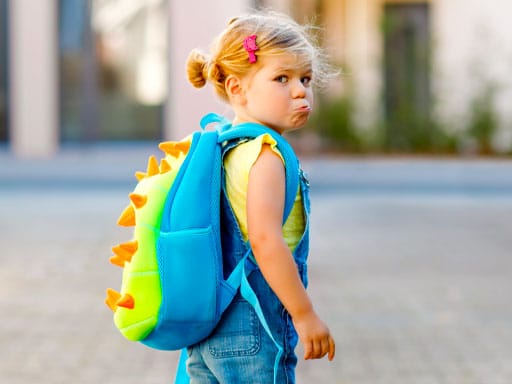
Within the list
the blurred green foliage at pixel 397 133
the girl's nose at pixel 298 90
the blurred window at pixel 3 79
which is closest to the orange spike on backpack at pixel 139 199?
the girl's nose at pixel 298 90

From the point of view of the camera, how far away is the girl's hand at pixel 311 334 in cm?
253

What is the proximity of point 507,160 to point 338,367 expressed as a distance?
15.3m

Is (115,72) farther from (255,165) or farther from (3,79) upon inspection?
(255,165)

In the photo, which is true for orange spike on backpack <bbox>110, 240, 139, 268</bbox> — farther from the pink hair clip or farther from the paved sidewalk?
the paved sidewalk

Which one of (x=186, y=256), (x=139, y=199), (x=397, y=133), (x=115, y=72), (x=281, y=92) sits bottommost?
(x=397, y=133)

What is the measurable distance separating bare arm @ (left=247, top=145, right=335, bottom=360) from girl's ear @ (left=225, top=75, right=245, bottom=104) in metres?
0.21

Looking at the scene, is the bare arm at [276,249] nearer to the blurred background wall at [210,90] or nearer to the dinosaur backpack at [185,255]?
the dinosaur backpack at [185,255]

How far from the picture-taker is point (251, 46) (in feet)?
8.60

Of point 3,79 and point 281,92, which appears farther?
point 3,79

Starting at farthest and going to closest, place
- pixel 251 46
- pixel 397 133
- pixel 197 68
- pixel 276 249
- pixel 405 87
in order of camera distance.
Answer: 1. pixel 405 87
2. pixel 397 133
3. pixel 197 68
4. pixel 251 46
5. pixel 276 249

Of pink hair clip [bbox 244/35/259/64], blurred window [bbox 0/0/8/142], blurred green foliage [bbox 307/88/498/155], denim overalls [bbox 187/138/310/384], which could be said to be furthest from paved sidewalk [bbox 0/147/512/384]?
blurred window [bbox 0/0/8/142]

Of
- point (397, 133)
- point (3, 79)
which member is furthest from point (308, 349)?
point (3, 79)

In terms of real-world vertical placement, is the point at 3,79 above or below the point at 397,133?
above

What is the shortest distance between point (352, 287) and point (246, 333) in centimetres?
525
